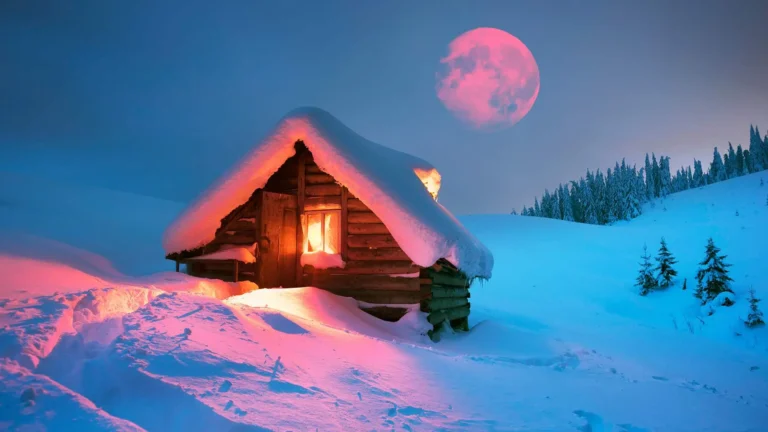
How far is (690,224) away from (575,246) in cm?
1315

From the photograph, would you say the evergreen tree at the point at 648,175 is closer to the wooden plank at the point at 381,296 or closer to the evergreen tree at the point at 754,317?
the evergreen tree at the point at 754,317

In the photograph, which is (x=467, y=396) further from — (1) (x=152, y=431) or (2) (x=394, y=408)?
(1) (x=152, y=431)

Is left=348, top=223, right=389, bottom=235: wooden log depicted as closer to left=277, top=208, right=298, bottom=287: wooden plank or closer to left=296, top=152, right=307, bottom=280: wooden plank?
left=296, top=152, right=307, bottom=280: wooden plank

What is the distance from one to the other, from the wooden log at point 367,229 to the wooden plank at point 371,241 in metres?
0.08

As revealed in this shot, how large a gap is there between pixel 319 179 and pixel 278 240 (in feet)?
6.50

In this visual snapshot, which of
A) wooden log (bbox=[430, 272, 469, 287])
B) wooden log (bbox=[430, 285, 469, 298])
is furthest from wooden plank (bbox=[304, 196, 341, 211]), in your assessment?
wooden log (bbox=[430, 285, 469, 298])

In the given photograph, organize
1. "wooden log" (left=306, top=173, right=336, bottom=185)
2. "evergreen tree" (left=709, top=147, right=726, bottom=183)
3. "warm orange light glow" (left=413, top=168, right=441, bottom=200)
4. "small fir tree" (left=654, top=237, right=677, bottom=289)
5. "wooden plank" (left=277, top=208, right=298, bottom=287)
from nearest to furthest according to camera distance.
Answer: "wooden plank" (left=277, top=208, right=298, bottom=287)
"wooden log" (left=306, top=173, right=336, bottom=185)
"warm orange light glow" (left=413, top=168, right=441, bottom=200)
"small fir tree" (left=654, top=237, right=677, bottom=289)
"evergreen tree" (left=709, top=147, right=726, bottom=183)

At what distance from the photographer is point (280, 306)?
8.91 metres

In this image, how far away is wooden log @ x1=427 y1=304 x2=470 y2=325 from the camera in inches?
439

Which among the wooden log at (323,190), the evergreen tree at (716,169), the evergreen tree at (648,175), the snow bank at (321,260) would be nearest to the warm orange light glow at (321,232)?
the snow bank at (321,260)

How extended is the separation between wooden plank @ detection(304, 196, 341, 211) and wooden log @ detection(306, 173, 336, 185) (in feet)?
1.46

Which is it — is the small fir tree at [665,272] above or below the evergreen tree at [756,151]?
below

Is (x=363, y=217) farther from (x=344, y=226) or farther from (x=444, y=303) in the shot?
(x=444, y=303)

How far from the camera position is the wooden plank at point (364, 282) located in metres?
11.0
